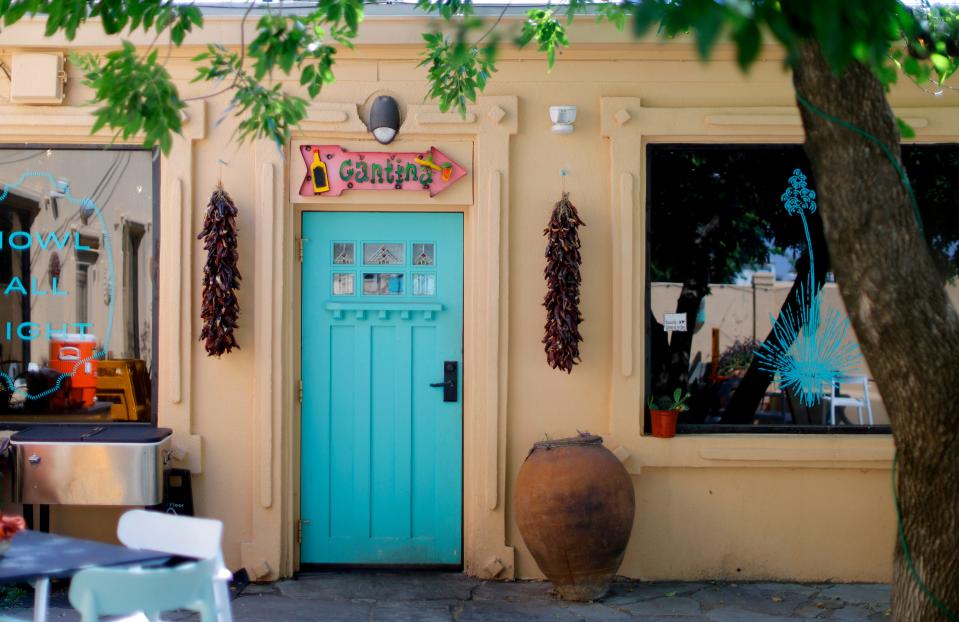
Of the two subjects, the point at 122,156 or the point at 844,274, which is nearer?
the point at 844,274

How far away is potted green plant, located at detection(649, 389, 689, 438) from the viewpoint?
669cm

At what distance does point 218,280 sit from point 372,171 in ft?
3.84

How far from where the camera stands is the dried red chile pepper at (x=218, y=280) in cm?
640

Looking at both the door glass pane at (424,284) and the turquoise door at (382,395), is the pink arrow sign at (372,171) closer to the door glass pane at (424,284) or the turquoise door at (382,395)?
the turquoise door at (382,395)

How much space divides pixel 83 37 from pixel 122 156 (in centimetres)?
76

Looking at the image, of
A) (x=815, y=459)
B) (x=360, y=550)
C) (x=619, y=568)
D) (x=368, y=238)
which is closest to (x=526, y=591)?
(x=619, y=568)

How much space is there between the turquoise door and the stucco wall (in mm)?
146

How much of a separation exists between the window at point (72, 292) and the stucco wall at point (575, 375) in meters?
0.21

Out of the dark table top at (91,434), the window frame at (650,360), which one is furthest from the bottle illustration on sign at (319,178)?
the window frame at (650,360)

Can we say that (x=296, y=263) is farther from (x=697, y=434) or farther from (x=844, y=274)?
(x=844, y=274)

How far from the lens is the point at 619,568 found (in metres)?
6.76

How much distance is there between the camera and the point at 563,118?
661cm

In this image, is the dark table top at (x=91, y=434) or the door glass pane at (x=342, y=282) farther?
the door glass pane at (x=342, y=282)

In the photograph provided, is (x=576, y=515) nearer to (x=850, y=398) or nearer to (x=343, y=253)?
(x=850, y=398)
